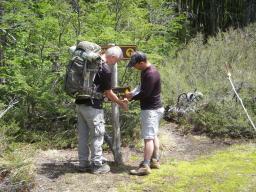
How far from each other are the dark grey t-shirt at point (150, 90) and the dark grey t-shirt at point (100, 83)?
1.55 feet

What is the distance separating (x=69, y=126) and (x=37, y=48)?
1522mm

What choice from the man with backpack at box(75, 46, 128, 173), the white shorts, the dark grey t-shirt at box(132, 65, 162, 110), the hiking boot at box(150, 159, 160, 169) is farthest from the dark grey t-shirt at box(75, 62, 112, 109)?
the hiking boot at box(150, 159, 160, 169)

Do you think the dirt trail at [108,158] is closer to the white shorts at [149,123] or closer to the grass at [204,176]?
the grass at [204,176]

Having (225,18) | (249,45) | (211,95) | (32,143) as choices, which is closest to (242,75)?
(211,95)

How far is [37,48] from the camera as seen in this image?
8.30 m

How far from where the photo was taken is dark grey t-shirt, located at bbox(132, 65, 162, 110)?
6199mm

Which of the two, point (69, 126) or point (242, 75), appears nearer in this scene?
point (69, 126)

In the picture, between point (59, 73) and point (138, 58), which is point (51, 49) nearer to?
point (59, 73)

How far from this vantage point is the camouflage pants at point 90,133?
6117 mm

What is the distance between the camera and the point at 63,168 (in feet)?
22.0

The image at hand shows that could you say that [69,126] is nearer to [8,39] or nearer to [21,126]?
[21,126]

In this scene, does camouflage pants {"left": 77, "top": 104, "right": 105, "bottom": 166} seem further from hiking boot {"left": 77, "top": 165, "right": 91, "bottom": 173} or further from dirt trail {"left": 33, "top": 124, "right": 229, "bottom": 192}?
dirt trail {"left": 33, "top": 124, "right": 229, "bottom": 192}

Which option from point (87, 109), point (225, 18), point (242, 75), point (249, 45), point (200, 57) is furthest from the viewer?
point (225, 18)

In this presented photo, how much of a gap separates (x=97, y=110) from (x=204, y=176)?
1695mm
